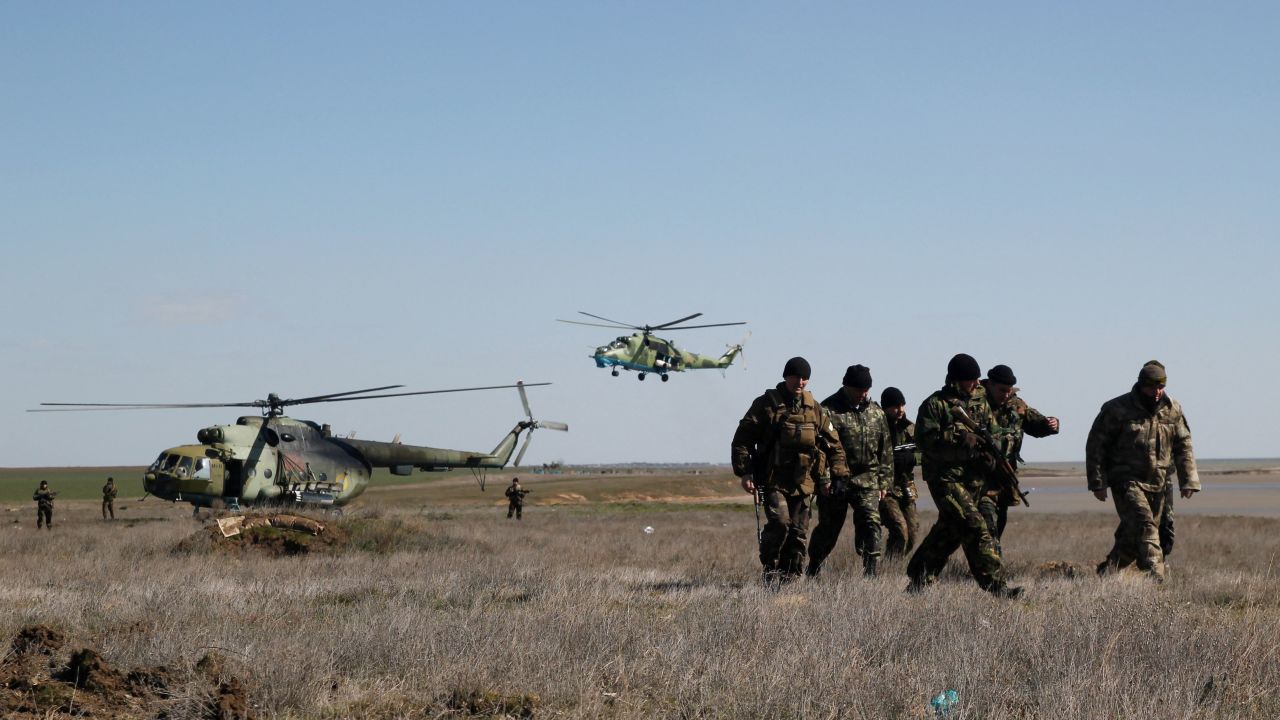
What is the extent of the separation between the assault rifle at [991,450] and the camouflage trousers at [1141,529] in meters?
1.48

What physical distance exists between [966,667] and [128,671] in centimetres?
388

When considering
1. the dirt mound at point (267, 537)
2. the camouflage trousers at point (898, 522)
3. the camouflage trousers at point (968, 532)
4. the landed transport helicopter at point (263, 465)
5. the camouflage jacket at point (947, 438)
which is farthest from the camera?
the landed transport helicopter at point (263, 465)

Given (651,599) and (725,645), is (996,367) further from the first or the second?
(725,645)

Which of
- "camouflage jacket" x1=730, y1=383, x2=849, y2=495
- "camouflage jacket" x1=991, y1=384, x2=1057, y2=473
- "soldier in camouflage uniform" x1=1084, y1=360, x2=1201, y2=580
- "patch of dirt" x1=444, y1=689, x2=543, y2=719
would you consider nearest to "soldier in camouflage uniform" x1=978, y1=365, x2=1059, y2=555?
"camouflage jacket" x1=991, y1=384, x2=1057, y2=473

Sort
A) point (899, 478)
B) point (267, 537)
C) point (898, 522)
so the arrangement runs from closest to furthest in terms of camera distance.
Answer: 1. point (898, 522)
2. point (899, 478)
3. point (267, 537)

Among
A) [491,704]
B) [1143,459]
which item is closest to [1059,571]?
[1143,459]

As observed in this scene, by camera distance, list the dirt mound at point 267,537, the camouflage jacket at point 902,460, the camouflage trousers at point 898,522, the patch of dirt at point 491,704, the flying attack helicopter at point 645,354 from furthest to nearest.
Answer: the flying attack helicopter at point 645,354 → the dirt mound at point 267,537 → the camouflage jacket at point 902,460 → the camouflage trousers at point 898,522 → the patch of dirt at point 491,704

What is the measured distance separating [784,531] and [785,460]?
602mm

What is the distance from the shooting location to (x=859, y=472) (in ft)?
34.4

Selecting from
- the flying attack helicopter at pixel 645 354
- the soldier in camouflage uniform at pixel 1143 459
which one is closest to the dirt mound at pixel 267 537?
the soldier in camouflage uniform at pixel 1143 459

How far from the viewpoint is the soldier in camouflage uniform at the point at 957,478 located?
28.8 feet

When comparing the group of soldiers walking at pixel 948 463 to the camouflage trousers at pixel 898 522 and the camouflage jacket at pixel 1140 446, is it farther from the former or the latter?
the camouflage trousers at pixel 898 522

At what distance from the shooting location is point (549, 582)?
10445 millimetres

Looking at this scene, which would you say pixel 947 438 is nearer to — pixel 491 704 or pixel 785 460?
pixel 785 460
